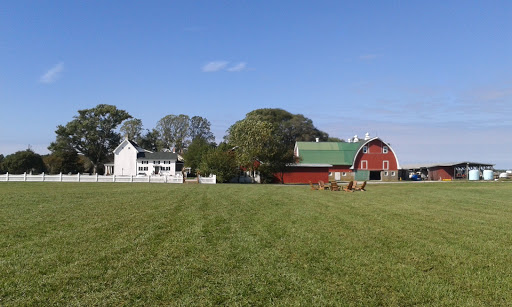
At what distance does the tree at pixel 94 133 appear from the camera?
7662 cm

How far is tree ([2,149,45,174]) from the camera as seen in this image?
7106cm

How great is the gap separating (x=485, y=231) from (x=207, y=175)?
42370 millimetres

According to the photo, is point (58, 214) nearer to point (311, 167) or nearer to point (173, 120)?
point (311, 167)

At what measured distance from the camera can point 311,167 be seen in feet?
192

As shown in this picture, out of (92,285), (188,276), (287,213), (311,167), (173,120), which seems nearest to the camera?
(92,285)

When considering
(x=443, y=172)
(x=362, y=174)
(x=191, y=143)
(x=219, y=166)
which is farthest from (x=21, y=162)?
(x=443, y=172)

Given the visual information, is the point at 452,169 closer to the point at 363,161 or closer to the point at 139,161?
the point at 363,161

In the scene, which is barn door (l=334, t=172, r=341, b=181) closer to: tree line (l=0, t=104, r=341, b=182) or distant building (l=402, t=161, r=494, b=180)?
tree line (l=0, t=104, r=341, b=182)

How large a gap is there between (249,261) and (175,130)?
98737 mm

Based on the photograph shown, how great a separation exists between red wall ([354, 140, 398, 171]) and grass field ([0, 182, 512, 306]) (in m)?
54.6

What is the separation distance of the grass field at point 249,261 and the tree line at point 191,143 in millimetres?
38640

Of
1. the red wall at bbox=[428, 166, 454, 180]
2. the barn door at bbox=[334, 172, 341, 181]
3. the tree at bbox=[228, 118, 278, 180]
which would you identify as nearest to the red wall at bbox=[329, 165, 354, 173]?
the barn door at bbox=[334, 172, 341, 181]

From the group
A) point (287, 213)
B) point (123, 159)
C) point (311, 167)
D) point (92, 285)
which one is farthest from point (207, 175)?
point (92, 285)

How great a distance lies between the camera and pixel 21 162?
70875 millimetres
